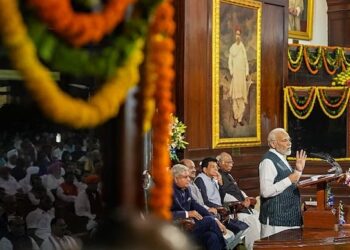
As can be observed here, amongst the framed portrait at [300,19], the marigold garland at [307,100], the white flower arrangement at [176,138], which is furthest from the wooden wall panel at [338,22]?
the white flower arrangement at [176,138]

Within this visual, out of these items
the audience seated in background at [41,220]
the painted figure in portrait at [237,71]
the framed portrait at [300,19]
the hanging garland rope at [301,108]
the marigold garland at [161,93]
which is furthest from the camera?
the framed portrait at [300,19]

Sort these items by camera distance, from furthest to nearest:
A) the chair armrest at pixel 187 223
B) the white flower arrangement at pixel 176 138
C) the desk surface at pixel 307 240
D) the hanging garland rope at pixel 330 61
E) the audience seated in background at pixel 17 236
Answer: the hanging garland rope at pixel 330 61 < the white flower arrangement at pixel 176 138 < the chair armrest at pixel 187 223 < the desk surface at pixel 307 240 < the audience seated in background at pixel 17 236

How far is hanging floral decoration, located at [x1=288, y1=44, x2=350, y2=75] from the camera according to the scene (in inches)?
469

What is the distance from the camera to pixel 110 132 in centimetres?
118

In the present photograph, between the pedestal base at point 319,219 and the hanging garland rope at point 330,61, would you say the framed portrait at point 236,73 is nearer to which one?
the hanging garland rope at point 330,61

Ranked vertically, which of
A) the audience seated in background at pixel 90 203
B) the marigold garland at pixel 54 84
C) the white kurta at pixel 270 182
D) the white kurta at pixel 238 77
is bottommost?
the white kurta at pixel 270 182

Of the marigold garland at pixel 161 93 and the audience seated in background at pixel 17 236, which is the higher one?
the marigold garland at pixel 161 93

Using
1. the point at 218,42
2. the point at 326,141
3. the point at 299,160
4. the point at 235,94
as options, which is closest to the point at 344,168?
the point at 326,141

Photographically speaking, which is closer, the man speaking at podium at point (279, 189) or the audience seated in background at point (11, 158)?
the audience seated in background at point (11, 158)

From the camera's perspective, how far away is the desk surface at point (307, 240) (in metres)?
5.25

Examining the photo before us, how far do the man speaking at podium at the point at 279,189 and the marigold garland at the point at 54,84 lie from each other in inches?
191

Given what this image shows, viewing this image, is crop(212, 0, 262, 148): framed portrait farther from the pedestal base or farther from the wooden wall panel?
the pedestal base

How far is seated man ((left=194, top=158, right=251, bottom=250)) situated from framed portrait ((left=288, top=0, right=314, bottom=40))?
241 inches

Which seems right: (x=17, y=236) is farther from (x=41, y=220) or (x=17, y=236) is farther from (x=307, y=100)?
(x=307, y=100)
